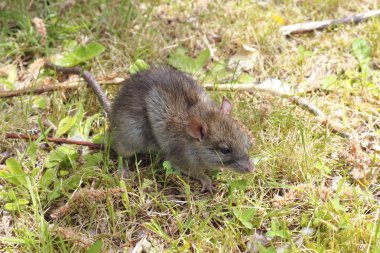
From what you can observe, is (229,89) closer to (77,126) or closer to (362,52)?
(77,126)

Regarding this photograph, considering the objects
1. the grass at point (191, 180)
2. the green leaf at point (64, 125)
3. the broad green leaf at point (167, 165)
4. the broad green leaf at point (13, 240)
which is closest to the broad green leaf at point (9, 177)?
the grass at point (191, 180)

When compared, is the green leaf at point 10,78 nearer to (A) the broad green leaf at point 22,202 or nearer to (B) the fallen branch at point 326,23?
(A) the broad green leaf at point 22,202

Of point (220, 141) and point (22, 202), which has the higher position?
point (220, 141)

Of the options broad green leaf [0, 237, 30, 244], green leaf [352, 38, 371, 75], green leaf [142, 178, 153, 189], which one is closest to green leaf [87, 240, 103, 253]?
broad green leaf [0, 237, 30, 244]

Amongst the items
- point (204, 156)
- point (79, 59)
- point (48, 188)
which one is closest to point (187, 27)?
point (79, 59)

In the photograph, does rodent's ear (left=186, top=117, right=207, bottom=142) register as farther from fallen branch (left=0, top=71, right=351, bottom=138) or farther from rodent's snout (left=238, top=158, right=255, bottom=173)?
fallen branch (left=0, top=71, right=351, bottom=138)

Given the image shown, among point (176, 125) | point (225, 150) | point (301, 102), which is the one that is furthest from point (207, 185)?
point (301, 102)
